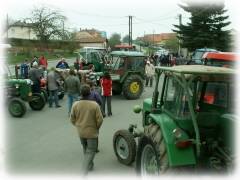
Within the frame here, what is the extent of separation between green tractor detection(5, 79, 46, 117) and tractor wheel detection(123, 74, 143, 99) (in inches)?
157

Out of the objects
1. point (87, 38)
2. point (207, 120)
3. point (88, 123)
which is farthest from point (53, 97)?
point (87, 38)

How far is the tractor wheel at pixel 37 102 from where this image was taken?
573 inches

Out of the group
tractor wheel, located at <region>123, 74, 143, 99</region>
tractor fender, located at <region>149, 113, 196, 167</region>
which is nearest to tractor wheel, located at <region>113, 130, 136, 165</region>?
tractor fender, located at <region>149, 113, 196, 167</region>

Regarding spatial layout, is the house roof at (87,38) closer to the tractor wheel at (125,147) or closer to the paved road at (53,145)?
the paved road at (53,145)

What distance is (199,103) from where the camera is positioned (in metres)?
6.13

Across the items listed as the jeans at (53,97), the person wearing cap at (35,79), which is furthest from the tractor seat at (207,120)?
the person wearing cap at (35,79)

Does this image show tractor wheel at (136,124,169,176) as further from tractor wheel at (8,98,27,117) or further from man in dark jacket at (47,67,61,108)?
man in dark jacket at (47,67,61,108)

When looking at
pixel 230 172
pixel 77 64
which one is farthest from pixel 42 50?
pixel 230 172

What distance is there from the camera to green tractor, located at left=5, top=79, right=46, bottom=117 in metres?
13.2

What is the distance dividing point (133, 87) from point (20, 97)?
5306 millimetres

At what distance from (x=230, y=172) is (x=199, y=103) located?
1.27 m

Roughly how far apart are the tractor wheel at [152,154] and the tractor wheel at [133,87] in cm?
1086

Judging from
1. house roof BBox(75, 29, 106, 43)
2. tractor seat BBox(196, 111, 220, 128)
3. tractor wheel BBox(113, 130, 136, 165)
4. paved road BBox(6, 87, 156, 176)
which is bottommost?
paved road BBox(6, 87, 156, 176)

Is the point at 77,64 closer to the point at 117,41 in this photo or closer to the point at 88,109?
the point at 88,109
